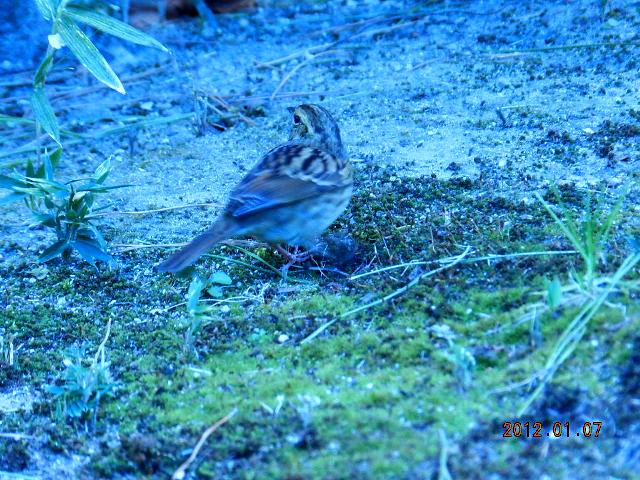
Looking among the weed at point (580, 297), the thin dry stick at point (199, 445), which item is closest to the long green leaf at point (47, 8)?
the thin dry stick at point (199, 445)

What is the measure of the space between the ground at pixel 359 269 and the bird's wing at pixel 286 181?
0.28m

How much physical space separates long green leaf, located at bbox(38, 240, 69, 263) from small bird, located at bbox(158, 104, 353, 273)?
28.3 inches

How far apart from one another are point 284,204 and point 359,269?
0.50m

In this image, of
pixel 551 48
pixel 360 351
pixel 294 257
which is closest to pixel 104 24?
pixel 294 257

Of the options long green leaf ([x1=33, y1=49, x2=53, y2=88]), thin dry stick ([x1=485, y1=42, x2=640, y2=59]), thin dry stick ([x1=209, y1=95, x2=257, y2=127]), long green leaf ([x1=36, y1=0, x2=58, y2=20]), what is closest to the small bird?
long green leaf ([x1=33, y1=49, x2=53, y2=88])

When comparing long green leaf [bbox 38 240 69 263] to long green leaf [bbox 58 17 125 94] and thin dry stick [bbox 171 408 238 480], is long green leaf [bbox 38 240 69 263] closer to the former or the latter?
long green leaf [bbox 58 17 125 94]

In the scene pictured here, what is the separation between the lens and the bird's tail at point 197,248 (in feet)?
14.3

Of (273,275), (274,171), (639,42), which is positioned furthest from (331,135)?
(639,42)

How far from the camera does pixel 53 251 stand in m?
4.76

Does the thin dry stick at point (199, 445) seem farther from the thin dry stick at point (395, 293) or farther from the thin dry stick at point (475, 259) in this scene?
the thin dry stick at point (475, 259)

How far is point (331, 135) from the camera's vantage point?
5.41 metres

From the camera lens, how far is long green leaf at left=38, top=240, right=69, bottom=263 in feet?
15.6

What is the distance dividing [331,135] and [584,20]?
2905mm

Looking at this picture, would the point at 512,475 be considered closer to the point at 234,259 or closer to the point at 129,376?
the point at 129,376
